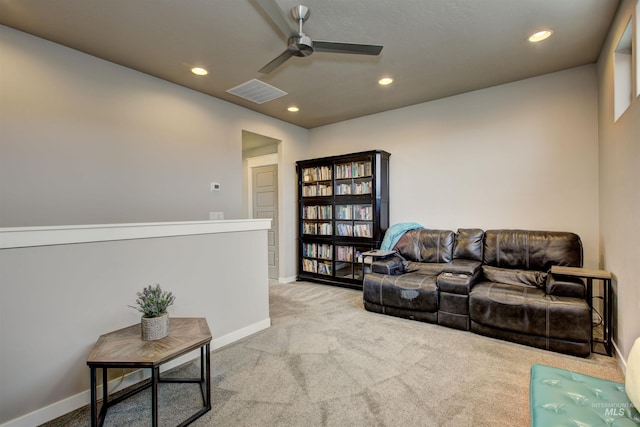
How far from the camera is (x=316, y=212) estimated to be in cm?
507

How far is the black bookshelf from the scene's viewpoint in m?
4.44

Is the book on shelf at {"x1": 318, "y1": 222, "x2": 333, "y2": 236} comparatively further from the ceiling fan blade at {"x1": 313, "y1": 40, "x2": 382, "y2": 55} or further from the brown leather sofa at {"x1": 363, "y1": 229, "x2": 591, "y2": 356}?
the ceiling fan blade at {"x1": 313, "y1": 40, "x2": 382, "y2": 55}

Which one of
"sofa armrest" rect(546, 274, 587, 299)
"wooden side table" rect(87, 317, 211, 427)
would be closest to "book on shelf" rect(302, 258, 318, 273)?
"wooden side table" rect(87, 317, 211, 427)

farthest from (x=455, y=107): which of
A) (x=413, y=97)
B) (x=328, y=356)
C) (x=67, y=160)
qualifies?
(x=67, y=160)

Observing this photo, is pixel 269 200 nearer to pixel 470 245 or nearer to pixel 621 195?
pixel 470 245

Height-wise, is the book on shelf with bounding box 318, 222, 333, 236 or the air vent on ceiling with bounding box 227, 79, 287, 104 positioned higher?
the air vent on ceiling with bounding box 227, 79, 287, 104

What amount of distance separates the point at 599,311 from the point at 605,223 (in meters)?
0.98

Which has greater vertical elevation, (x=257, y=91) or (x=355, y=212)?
(x=257, y=91)

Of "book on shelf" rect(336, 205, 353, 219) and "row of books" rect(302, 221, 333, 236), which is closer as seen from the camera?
"book on shelf" rect(336, 205, 353, 219)

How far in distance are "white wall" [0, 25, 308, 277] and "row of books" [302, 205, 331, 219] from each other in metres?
1.32

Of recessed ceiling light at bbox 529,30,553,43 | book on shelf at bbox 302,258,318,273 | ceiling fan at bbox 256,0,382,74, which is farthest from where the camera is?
book on shelf at bbox 302,258,318,273

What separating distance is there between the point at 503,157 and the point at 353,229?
87.8 inches

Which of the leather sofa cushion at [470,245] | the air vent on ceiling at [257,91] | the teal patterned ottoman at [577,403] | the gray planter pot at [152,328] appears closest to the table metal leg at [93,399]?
the gray planter pot at [152,328]

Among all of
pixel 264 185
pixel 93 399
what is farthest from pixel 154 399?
pixel 264 185
